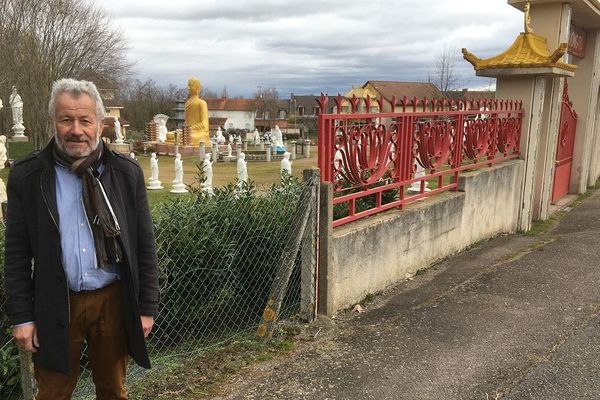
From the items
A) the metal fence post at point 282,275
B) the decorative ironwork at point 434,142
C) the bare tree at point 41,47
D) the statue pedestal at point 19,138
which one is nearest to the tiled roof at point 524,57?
the decorative ironwork at point 434,142

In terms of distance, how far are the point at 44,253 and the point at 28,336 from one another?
39 centimetres

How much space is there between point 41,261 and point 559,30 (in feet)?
28.1

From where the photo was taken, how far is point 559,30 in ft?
26.5

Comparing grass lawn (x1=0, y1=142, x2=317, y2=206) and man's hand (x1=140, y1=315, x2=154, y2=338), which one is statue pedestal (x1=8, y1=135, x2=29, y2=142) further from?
man's hand (x1=140, y1=315, x2=154, y2=338)

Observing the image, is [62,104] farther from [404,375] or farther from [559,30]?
[559,30]

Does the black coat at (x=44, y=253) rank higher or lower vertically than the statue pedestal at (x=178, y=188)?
higher

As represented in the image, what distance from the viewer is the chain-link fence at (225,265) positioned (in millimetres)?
→ 3562

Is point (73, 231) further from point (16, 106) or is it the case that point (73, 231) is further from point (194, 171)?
point (16, 106)

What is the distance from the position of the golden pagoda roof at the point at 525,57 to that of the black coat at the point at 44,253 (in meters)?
7.00

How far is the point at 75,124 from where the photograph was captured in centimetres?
210

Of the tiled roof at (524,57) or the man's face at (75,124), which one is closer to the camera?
the man's face at (75,124)

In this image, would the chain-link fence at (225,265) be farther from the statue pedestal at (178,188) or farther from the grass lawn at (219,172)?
the statue pedestal at (178,188)

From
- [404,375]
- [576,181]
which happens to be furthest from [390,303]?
[576,181]

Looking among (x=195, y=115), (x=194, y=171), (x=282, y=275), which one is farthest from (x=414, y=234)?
(x=195, y=115)
